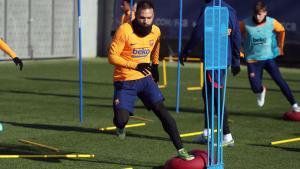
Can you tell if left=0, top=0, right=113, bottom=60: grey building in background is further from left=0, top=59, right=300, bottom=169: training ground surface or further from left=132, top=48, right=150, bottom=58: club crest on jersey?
left=132, top=48, right=150, bottom=58: club crest on jersey

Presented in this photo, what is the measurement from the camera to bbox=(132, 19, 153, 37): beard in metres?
9.43

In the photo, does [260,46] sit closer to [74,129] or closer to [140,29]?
[74,129]

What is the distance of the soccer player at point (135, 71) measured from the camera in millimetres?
9438

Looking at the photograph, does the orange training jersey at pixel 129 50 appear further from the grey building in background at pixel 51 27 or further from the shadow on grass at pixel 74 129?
the grey building in background at pixel 51 27

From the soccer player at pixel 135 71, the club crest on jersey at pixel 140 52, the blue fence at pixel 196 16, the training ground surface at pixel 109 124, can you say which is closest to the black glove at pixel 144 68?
the soccer player at pixel 135 71

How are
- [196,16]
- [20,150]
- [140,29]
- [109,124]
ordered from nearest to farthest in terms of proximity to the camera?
1. [140,29]
2. [20,150]
3. [109,124]
4. [196,16]

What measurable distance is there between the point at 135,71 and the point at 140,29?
0.52m

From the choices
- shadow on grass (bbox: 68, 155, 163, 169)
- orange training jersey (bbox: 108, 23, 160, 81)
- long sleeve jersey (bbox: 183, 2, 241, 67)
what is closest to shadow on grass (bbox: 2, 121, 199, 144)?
long sleeve jersey (bbox: 183, 2, 241, 67)

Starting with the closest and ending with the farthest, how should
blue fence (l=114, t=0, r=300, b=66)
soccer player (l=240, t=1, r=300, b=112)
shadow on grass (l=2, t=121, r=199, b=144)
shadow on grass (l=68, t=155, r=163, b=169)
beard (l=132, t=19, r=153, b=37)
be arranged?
shadow on grass (l=68, t=155, r=163, b=169)
beard (l=132, t=19, r=153, b=37)
shadow on grass (l=2, t=121, r=199, b=144)
soccer player (l=240, t=1, r=300, b=112)
blue fence (l=114, t=0, r=300, b=66)

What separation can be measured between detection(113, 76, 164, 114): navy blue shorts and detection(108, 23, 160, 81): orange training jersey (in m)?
0.07

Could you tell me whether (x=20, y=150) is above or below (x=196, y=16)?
below

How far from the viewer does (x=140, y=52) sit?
9680mm

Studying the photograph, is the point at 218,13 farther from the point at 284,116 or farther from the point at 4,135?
the point at 284,116

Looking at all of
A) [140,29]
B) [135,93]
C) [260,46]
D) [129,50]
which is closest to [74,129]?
[135,93]
